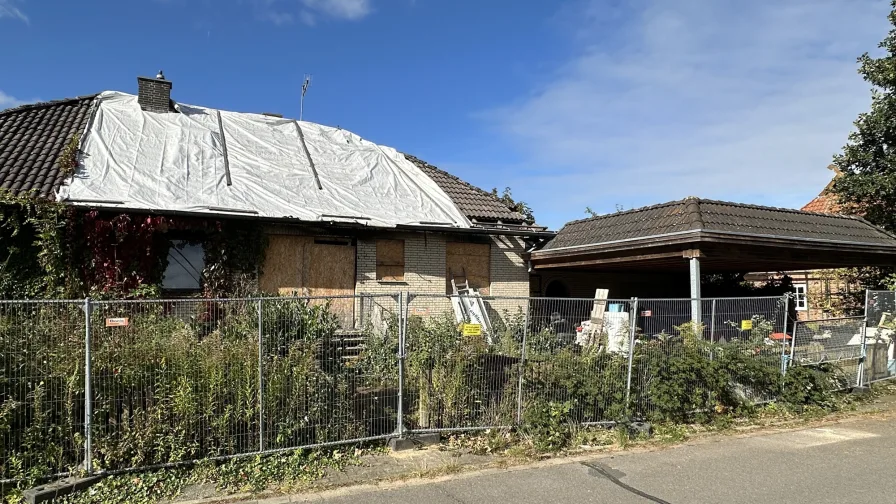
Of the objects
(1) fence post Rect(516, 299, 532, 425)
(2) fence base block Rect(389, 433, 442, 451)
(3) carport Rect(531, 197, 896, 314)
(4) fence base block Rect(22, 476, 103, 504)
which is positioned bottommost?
(2) fence base block Rect(389, 433, 442, 451)

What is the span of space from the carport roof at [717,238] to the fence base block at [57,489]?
1079cm

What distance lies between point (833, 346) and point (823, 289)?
13016mm

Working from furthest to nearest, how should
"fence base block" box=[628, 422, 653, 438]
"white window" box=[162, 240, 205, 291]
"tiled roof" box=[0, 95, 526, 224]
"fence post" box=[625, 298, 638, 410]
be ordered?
"white window" box=[162, 240, 205, 291] < "tiled roof" box=[0, 95, 526, 224] < "fence post" box=[625, 298, 638, 410] < "fence base block" box=[628, 422, 653, 438]

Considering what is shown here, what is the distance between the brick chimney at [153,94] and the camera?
1589 cm

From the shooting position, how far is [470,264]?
16094 millimetres

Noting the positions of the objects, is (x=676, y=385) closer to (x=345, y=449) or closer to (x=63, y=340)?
(x=345, y=449)

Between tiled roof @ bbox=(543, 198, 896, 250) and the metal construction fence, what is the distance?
320 cm

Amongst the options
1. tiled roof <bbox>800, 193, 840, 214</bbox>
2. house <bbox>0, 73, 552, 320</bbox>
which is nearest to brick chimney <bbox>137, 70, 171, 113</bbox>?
house <bbox>0, 73, 552, 320</bbox>

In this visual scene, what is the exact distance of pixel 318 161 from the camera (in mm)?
16625

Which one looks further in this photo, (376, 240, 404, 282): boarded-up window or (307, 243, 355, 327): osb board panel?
(376, 240, 404, 282): boarded-up window

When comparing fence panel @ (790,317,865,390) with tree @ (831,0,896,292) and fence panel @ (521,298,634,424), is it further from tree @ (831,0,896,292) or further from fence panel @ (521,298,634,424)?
tree @ (831,0,896,292)

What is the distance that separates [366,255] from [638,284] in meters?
11.8

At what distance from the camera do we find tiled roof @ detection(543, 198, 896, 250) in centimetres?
1254

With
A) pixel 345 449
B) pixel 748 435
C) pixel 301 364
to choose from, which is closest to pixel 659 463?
pixel 748 435
